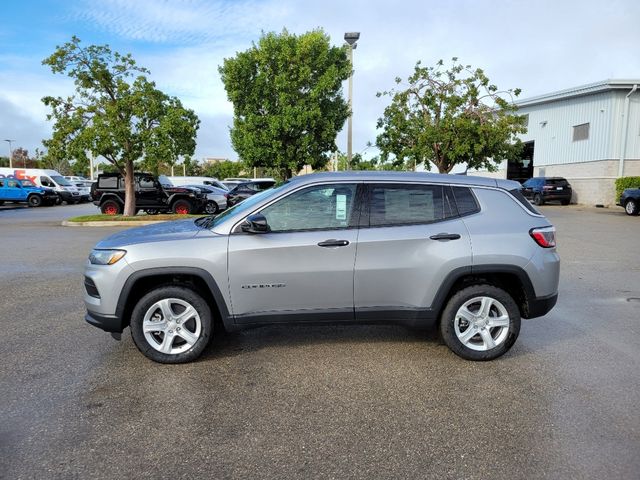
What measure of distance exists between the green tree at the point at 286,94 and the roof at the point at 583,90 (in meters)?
15.4

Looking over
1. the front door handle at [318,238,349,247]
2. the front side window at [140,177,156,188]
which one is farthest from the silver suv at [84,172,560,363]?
the front side window at [140,177,156,188]

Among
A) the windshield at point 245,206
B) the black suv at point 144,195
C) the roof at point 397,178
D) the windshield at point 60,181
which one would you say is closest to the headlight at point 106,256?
the windshield at point 245,206

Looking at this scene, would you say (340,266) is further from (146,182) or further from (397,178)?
(146,182)

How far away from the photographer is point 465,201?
4418 mm

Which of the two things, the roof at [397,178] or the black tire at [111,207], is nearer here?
the roof at [397,178]

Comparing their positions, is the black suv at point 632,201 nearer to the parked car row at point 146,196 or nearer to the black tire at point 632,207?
the black tire at point 632,207

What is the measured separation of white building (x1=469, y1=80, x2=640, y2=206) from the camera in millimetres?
26312

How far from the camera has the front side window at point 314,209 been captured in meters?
4.25

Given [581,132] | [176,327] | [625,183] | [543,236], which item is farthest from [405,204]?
[581,132]

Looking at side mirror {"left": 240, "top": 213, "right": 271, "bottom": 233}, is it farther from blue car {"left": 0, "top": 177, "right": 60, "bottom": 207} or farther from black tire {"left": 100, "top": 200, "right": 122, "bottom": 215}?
blue car {"left": 0, "top": 177, "right": 60, "bottom": 207}

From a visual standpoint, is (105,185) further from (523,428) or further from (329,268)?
(523,428)

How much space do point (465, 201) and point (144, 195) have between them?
60.4 ft

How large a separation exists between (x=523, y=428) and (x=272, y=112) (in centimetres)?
1901

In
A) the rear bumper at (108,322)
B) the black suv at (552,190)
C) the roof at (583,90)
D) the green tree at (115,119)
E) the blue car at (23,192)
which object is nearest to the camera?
the rear bumper at (108,322)
